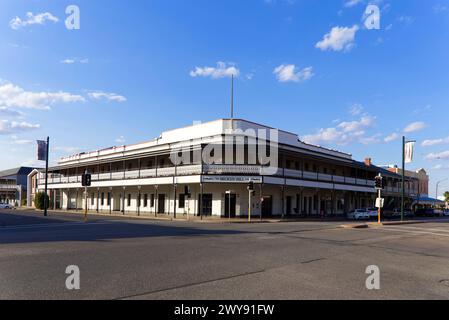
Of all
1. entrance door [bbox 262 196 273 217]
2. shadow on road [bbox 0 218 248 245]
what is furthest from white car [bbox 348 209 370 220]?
shadow on road [bbox 0 218 248 245]

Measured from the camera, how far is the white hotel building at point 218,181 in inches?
1452

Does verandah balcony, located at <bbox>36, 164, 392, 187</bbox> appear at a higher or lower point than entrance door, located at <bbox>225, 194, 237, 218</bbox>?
higher

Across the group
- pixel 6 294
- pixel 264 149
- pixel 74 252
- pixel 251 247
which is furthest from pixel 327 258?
pixel 264 149

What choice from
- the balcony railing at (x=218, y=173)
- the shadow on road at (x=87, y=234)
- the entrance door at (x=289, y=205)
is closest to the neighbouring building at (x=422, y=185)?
the balcony railing at (x=218, y=173)

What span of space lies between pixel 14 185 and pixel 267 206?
79.3 m

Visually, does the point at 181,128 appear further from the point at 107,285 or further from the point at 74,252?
the point at 107,285

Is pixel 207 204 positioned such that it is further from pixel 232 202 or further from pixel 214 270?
pixel 214 270

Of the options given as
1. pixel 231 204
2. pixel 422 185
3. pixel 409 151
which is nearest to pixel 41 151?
pixel 231 204

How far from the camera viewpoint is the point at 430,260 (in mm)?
12383

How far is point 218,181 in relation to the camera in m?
35.6

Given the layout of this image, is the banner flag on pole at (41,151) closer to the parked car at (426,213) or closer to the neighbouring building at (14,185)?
the parked car at (426,213)

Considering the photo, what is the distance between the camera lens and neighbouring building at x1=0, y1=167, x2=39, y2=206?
93.6 metres

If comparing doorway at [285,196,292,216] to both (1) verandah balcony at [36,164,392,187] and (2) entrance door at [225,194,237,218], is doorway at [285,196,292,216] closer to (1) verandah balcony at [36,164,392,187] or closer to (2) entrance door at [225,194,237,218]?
(1) verandah balcony at [36,164,392,187]

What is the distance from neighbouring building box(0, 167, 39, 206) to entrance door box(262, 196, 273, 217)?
72182mm
